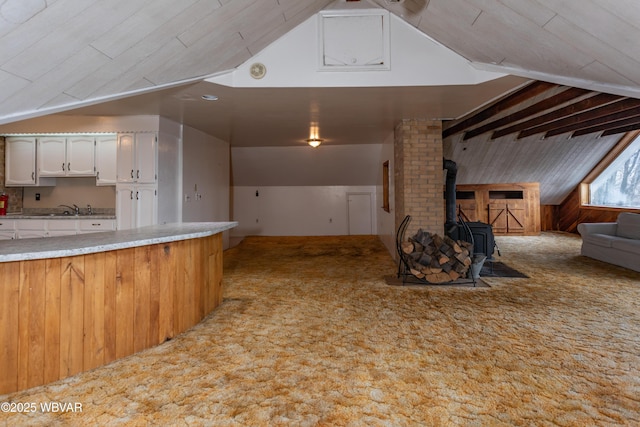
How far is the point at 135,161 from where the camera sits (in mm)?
4605

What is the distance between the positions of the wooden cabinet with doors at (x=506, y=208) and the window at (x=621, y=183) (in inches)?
58.1

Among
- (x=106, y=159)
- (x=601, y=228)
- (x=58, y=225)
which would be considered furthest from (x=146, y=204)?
(x=601, y=228)

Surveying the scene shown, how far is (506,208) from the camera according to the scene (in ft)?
28.3

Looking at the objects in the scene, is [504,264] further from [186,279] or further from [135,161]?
[135,161]

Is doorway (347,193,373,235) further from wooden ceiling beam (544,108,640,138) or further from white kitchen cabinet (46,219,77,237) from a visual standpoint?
white kitchen cabinet (46,219,77,237)

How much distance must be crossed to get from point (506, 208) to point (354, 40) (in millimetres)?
7173

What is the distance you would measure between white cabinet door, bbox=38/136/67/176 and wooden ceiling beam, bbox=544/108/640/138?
26.8ft

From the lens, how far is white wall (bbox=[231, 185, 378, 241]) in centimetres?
906

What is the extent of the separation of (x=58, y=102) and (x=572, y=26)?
404 centimetres

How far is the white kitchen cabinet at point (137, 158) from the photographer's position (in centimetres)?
460

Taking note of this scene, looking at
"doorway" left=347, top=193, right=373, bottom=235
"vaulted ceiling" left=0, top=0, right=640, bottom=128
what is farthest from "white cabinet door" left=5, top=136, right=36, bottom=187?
"doorway" left=347, top=193, right=373, bottom=235

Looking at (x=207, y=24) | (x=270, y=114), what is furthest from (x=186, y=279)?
(x=270, y=114)

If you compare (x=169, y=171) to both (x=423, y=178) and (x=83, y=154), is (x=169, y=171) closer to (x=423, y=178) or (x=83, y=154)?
Result: (x=83, y=154)

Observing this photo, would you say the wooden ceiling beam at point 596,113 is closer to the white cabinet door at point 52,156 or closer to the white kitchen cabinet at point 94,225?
the white kitchen cabinet at point 94,225
